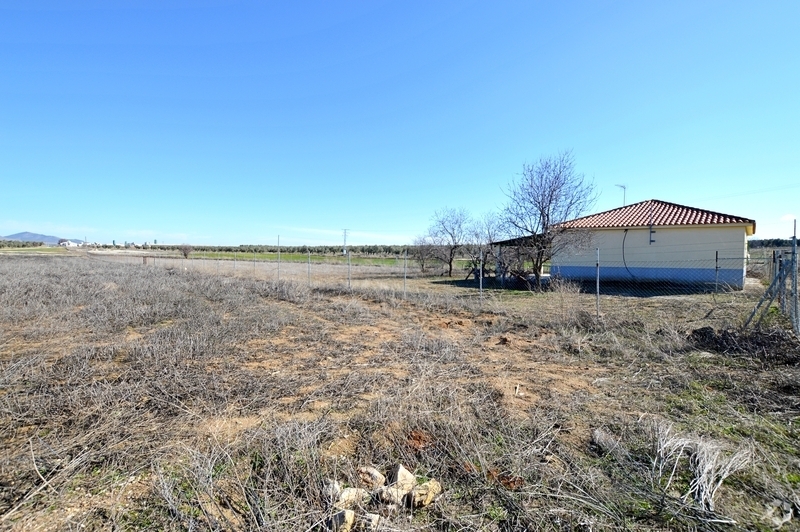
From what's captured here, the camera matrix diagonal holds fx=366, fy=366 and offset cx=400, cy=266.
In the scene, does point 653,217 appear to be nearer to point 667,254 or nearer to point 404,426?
point 667,254

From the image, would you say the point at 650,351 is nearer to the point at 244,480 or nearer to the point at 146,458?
the point at 244,480

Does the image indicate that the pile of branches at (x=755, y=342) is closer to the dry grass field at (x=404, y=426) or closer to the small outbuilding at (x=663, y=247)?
the dry grass field at (x=404, y=426)

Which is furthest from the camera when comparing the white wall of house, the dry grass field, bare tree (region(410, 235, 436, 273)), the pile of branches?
bare tree (region(410, 235, 436, 273))

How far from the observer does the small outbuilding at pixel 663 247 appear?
53.9 ft

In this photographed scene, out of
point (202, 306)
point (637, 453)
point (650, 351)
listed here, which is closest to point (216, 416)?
point (637, 453)

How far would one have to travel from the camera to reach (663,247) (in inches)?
688

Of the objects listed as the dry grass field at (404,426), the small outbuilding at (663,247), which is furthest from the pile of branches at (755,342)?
the small outbuilding at (663,247)

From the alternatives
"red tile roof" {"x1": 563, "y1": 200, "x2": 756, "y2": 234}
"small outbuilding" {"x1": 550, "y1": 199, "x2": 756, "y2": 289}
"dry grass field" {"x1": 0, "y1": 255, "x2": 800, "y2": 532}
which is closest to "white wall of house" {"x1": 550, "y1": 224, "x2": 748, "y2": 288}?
"small outbuilding" {"x1": 550, "y1": 199, "x2": 756, "y2": 289}

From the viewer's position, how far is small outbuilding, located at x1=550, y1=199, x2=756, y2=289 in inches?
647

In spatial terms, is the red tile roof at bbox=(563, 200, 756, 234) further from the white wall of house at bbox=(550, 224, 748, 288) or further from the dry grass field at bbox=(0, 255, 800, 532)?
the dry grass field at bbox=(0, 255, 800, 532)

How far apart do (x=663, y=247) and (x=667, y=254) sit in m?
0.37

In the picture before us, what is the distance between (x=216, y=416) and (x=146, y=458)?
864 millimetres

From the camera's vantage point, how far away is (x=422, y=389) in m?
4.60

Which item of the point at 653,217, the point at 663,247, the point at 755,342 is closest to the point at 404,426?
the point at 755,342
